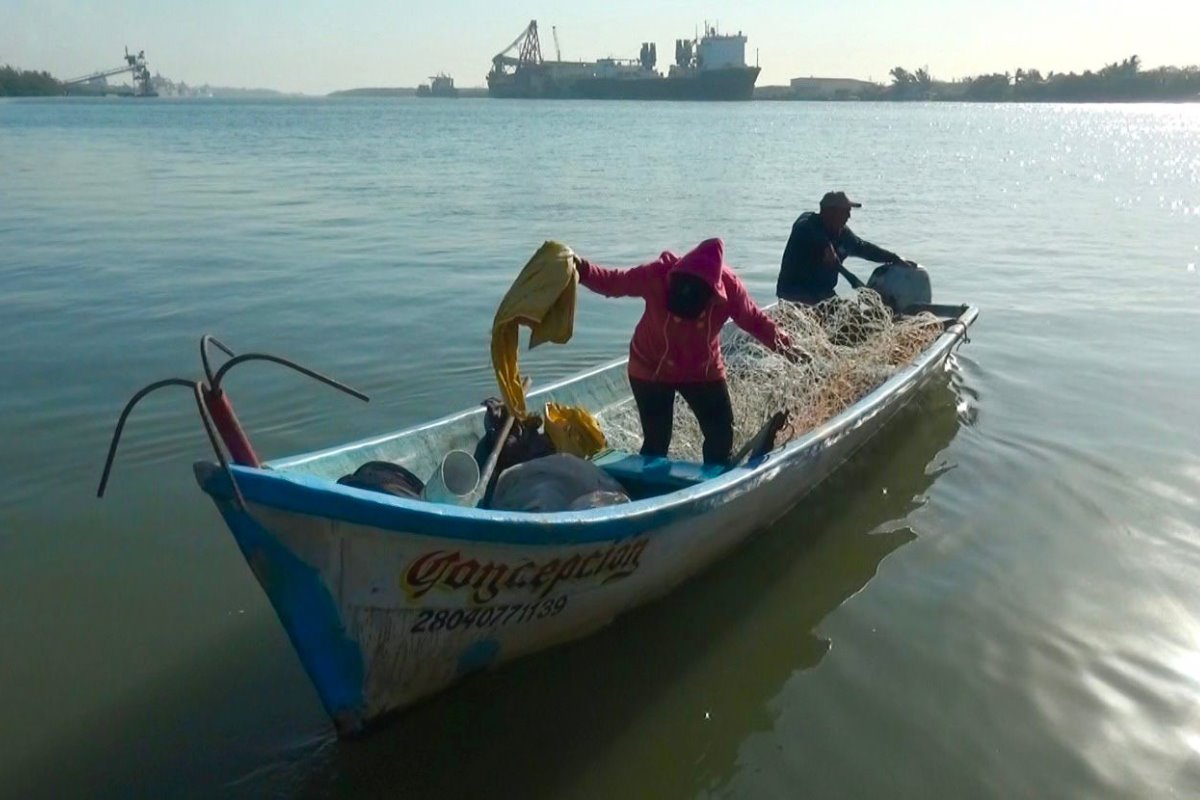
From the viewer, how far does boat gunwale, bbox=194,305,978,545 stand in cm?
340

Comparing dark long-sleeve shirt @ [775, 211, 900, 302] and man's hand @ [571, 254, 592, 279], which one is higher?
man's hand @ [571, 254, 592, 279]

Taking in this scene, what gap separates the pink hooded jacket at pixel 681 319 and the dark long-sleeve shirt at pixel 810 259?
3.10 metres

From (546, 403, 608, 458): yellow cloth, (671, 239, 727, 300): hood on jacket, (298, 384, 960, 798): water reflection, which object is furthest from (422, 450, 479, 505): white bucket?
(671, 239, 727, 300): hood on jacket

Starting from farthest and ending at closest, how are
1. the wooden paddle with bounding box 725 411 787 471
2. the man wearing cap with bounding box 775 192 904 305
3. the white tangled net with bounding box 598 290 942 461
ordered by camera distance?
the man wearing cap with bounding box 775 192 904 305 → the white tangled net with bounding box 598 290 942 461 → the wooden paddle with bounding box 725 411 787 471

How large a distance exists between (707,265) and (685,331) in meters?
0.43

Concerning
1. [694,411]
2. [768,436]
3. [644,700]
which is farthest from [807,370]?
[644,700]

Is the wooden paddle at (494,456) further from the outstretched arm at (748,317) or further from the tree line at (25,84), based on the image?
the tree line at (25,84)

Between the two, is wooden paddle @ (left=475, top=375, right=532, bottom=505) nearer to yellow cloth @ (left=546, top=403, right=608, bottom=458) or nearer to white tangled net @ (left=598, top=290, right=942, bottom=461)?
yellow cloth @ (left=546, top=403, right=608, bottom=458)

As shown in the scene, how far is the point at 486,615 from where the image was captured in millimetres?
4301

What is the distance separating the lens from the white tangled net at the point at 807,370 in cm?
704

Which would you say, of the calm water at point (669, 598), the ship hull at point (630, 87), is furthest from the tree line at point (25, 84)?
the calm water at point (669, 598)

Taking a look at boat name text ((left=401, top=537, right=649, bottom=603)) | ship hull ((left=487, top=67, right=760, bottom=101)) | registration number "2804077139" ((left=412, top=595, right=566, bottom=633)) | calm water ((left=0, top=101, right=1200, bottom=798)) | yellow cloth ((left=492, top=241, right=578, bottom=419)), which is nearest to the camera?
boat name text ((left=401, top=537, right=649, bottom=603))

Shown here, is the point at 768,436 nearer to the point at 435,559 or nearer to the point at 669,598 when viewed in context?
the point at 669,598

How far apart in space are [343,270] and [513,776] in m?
11.3
